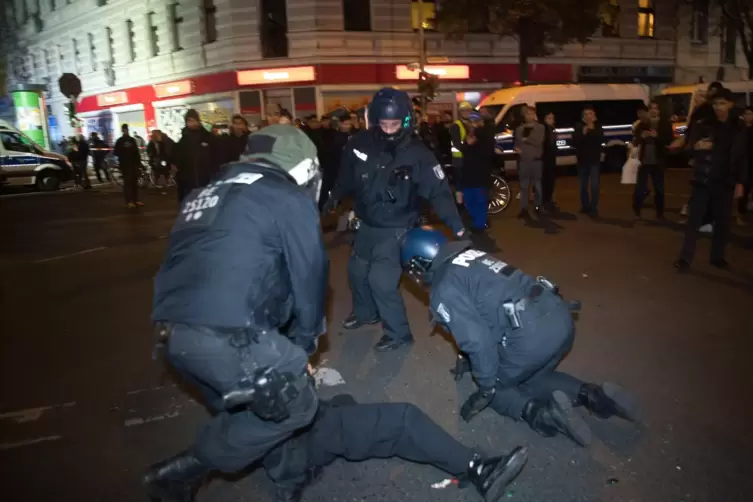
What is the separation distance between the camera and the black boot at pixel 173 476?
2.77 meters

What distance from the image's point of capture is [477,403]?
3.51 metres

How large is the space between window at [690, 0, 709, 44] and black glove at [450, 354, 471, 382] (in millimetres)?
27977

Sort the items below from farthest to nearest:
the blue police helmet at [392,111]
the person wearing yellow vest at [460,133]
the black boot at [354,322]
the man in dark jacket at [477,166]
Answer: the person wearing yellow vest at [460,133] → the man in dark jacket at [477,166] → the black boot at [354,322] → the blue police helmet at [392,111]

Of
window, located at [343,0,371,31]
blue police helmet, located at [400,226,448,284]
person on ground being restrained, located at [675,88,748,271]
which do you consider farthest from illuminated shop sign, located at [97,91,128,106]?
blue police helmet, located at [400,226,448,284]

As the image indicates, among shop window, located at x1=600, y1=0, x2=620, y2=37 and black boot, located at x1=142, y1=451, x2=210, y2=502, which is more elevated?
shop window, located at x1=600, y1=0, x2=620, y2=37

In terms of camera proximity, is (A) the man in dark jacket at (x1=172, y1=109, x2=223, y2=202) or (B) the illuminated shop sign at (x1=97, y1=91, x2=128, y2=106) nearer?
(A) the man in dark jacket at (x1=172, y1=109, x2=223, y2=202)

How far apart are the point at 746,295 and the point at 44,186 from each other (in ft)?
67.3

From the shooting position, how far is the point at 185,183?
35.5ft

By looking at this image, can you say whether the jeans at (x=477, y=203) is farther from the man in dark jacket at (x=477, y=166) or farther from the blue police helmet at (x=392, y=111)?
the blue police helmet at (x=392, y=111)

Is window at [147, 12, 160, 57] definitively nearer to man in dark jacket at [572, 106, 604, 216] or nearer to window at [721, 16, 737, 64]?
man in dark jacket at [572, 106, 604, 216]

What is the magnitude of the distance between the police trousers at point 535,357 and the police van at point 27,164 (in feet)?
66.0

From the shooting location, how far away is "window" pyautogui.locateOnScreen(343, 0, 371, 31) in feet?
71.9

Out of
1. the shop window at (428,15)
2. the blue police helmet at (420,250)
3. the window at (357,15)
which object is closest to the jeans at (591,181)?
the blue police helmet at (420,250)

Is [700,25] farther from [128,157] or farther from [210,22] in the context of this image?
[128,157]
